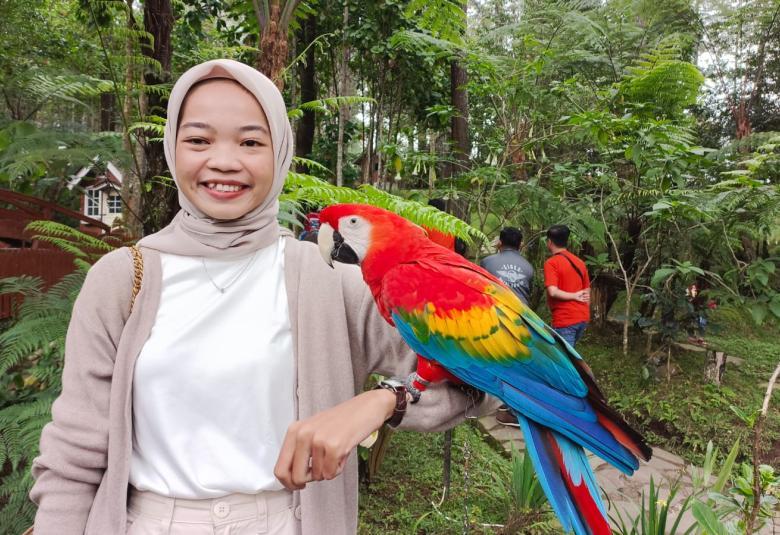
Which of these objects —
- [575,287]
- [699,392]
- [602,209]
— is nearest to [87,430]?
[575,287]

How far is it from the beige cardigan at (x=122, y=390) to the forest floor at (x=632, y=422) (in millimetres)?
905

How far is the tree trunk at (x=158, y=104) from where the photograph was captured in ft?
8.57

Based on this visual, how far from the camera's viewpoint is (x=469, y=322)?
0.90m

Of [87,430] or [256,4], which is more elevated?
[256,4]

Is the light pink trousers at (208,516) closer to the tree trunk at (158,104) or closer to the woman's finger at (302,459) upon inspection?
the woman's finger at (302,459)

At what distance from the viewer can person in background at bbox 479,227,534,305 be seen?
10.6ft

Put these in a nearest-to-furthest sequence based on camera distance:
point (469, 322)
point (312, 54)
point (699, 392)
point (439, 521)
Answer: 1. point (469, 322)
2. point (439, 521)
3. point (699, 392)
4. point (312, 54)

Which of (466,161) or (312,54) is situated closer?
(466,161)

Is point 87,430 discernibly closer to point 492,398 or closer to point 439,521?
point 492,398

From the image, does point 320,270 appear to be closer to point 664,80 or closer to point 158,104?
point 158,104

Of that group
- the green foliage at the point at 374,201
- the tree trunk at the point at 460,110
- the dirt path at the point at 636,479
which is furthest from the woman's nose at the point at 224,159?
the tree trunk at the point at 460,110

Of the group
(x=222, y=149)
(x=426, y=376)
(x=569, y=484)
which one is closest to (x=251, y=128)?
(x=222, y=149)

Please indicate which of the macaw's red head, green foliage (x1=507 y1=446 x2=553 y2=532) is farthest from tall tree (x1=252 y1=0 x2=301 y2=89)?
green foliage (x1=507 y1=446 x2=553 y2=532)

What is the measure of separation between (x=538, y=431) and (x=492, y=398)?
4.0 inches
